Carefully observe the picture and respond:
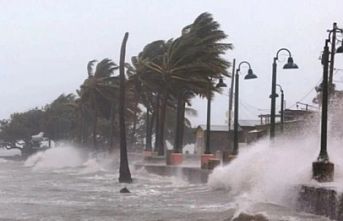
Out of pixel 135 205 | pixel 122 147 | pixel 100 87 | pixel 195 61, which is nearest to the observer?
pixel 135 205

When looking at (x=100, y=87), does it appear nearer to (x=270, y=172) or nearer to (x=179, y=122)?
(x=179, y=122)

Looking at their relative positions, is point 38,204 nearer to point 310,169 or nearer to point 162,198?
point 162,198

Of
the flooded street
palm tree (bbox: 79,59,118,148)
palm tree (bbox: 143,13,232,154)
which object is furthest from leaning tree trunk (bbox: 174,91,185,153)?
palm tree (bbox: 79,59,118,148)

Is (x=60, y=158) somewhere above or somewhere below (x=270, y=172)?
below

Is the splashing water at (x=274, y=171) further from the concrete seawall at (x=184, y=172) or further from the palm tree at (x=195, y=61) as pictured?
the palm tree at (x=195, y=61)

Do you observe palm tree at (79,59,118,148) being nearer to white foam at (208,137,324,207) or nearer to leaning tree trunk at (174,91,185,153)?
leaning tree trunk at (174,91,185,153)

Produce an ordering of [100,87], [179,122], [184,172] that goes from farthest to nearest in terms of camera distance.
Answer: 1. [100,87]
2. [179,122]
3. [184,172]

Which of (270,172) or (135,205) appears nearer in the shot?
(270,172)

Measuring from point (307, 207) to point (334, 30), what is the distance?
287 inches

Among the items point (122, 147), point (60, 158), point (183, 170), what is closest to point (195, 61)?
point (122, 147)

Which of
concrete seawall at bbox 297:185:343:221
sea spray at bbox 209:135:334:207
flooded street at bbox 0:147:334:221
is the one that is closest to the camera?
concrete seawall at bbox 297:185:343:221

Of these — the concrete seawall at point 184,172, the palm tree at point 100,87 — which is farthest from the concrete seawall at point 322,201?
the palm tree at point 100,87

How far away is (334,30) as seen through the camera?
21.2 meters

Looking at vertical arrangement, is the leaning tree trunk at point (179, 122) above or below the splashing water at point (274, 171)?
above
